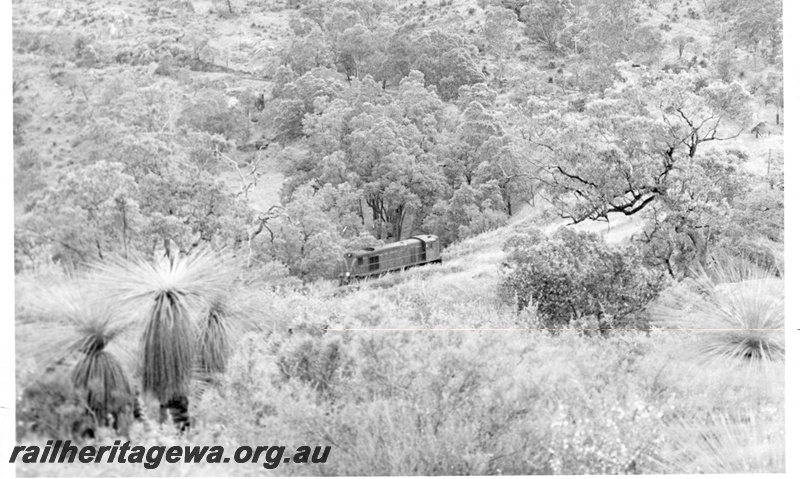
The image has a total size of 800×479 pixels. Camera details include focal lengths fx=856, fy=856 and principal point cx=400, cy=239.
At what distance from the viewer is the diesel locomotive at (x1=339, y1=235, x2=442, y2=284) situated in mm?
5422

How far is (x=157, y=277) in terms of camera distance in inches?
188

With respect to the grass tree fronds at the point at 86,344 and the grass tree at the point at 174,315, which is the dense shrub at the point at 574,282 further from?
the grass tree fronds at the point at 86,344

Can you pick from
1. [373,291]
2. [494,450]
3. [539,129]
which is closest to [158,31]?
[373,291]

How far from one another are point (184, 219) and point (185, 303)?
23.6 inches

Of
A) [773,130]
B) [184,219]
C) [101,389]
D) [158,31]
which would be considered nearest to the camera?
[101,389]

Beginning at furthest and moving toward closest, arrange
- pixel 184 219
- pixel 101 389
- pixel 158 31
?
pixel 158 31
pixel 184 219
pixel 101 389

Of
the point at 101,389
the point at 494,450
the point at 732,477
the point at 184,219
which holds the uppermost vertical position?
the point at 184,219

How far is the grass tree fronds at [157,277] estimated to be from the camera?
15.5 feet

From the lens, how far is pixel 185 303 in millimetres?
4785

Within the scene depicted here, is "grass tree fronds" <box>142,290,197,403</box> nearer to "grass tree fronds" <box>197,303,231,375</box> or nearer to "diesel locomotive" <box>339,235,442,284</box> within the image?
"grass tree fronds" <box>197,303,231,375</box>

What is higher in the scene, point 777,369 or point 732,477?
point 777,369

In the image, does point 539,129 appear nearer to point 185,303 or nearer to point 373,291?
point 373,291

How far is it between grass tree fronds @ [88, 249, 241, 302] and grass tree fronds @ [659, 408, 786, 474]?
2.80 meters

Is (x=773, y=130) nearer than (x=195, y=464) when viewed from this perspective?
No
